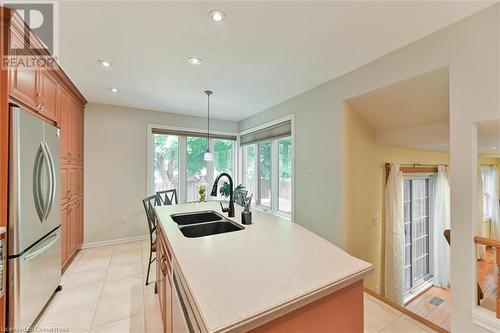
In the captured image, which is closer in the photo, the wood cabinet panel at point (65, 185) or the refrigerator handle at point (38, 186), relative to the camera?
the refrigerator handle at point (38, 186)

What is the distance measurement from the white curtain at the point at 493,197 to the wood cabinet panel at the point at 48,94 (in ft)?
28.5

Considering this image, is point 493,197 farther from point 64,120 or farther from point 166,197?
point 64,120

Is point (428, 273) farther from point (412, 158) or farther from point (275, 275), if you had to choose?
point (275, 275)

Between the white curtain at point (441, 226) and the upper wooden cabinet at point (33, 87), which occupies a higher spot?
the upper wooden cabinet at point (33, 87)

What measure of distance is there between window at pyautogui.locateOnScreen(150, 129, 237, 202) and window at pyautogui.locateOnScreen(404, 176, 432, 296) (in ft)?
12.6

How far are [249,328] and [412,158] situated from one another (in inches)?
159

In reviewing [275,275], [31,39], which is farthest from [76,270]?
[275,275]

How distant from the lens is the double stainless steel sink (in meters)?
1.77

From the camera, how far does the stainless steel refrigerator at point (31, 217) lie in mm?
1515

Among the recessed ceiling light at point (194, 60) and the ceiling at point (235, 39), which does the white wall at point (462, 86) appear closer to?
the ceiling at point (235, 39)

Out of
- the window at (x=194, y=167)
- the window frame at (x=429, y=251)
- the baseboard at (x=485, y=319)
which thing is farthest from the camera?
the window at (x=194, y=167)

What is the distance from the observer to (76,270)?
9.02 ft

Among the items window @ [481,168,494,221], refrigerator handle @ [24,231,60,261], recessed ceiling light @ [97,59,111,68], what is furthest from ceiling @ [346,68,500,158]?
window @ [481,168,494,221]

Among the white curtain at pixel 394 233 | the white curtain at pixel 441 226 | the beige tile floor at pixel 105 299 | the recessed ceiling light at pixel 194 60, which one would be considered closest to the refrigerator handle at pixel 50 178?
the beige tile floor at pixel 105 299
